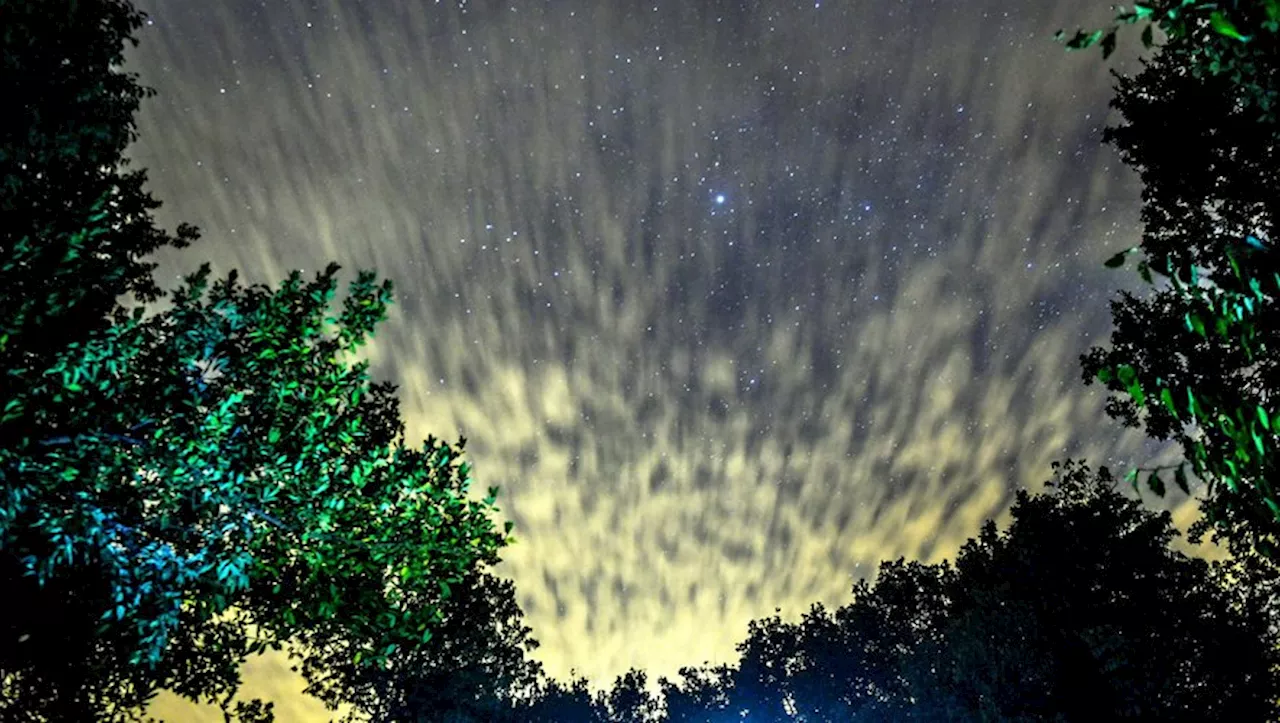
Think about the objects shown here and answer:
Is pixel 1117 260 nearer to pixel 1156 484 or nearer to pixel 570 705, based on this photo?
pixel 1156 484

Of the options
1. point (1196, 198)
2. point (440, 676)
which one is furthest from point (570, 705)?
point (1196, 198)

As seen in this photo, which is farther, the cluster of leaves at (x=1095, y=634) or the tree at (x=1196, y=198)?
the cluster of leaves at (x=1095, y=634)

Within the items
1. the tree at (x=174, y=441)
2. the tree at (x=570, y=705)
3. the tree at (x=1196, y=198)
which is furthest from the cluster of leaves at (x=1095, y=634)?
the tree at (x=570, y=705)

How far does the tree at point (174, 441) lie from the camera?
357 inches

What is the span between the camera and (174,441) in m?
9.74

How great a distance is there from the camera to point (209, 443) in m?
9.72

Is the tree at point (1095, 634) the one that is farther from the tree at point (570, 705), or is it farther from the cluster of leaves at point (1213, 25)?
the tree at point (570, 705)

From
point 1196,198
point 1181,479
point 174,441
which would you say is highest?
point 1196,198

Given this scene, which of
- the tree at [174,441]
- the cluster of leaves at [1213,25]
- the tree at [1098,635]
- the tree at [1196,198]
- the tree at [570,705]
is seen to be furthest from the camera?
the tree at [570,705]

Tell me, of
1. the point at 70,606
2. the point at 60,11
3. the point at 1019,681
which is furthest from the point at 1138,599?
the point at 60,11

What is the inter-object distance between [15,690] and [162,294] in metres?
11.1

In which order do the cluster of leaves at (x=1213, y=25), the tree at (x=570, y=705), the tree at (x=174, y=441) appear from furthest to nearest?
the tree at (x=570, y=705)
the tree at (x=174, y=441)
the cluster of leaves at (x=1213, y=25)

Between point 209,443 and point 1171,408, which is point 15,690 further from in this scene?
point 1171,408

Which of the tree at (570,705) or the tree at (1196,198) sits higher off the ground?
the tree at (570,705)
